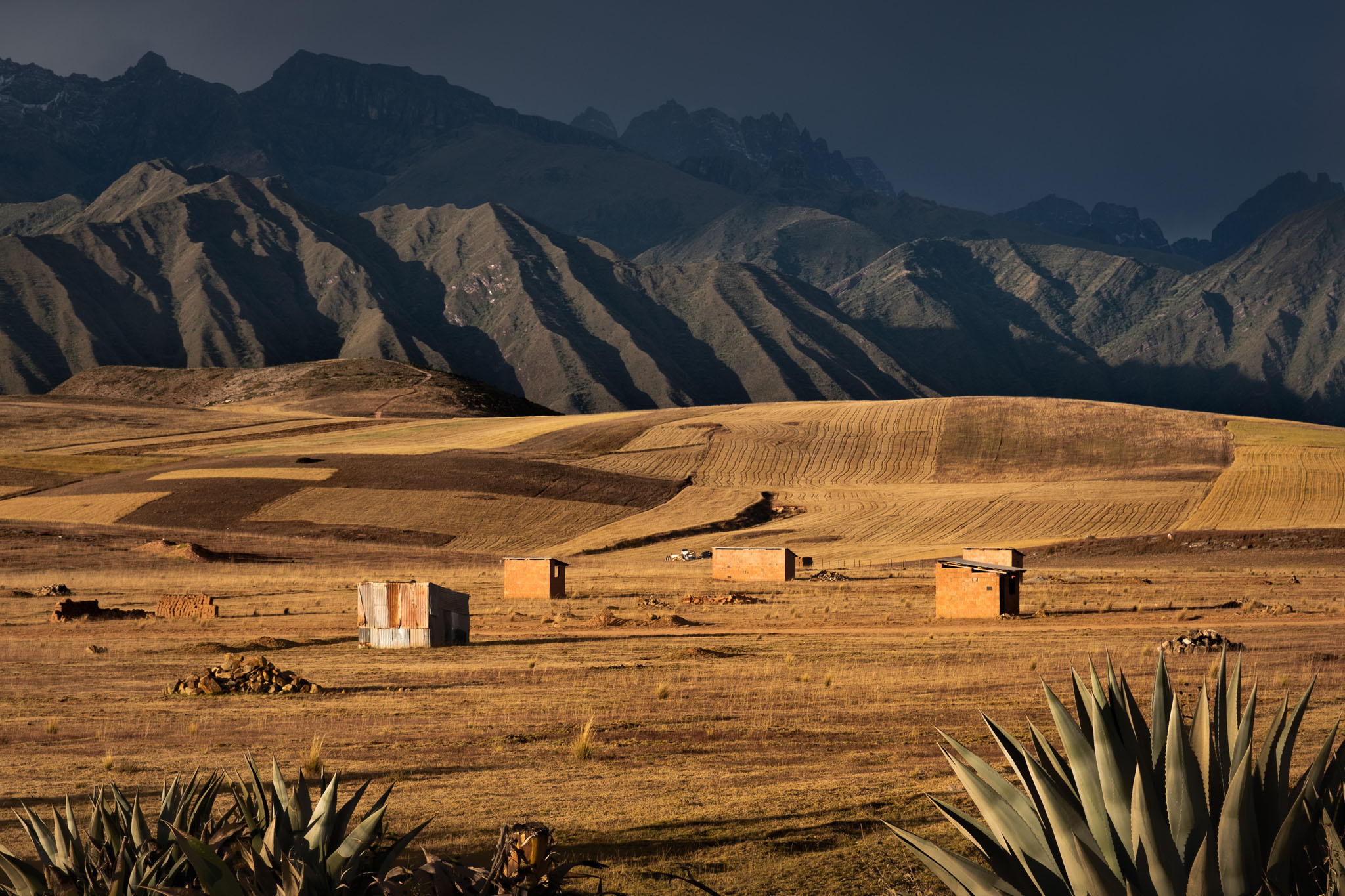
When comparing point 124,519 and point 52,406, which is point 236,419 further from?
point 124,519

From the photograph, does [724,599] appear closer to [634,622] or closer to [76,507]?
[634,622]

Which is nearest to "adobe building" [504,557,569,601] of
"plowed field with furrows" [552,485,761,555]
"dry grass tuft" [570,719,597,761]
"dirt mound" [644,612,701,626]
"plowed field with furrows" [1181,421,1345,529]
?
"dirt mound" [644,612,701,626]

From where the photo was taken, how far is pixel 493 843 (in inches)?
481

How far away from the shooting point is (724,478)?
331 feet

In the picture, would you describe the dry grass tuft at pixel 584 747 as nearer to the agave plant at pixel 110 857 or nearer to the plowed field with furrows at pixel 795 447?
the agave plant at pixel 110 857

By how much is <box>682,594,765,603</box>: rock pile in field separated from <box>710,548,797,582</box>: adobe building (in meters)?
7.40

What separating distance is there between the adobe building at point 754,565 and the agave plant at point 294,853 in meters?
52.1

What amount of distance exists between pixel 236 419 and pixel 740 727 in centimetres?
13906

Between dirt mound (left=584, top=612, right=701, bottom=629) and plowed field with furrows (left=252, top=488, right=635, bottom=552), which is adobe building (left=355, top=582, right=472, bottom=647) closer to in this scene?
A: dirt mound (left=584, top=612, right=701, bottom=629)

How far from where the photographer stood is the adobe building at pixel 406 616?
35.5 metres

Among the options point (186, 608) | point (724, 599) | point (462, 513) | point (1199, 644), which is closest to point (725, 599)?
point (724, 599)

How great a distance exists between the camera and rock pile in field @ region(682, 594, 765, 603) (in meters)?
50.7

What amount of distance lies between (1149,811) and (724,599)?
45.9m

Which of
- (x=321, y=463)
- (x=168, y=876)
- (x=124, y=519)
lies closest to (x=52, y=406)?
(x=321, y=463)
